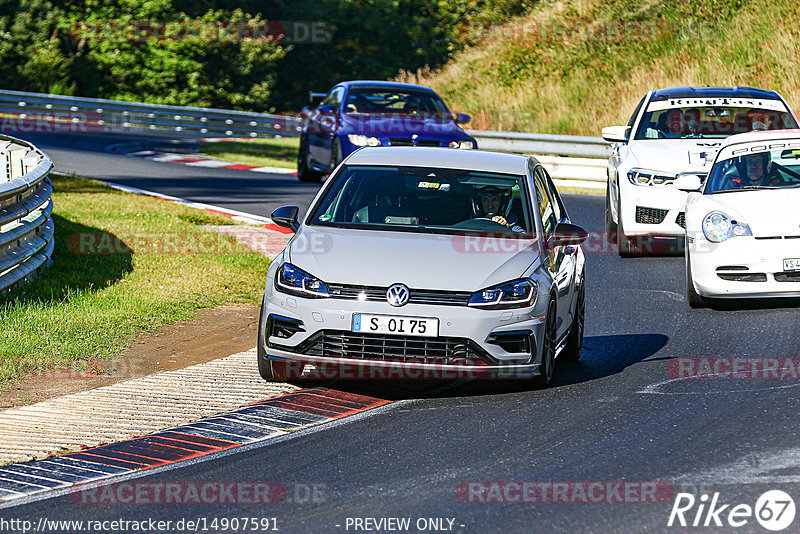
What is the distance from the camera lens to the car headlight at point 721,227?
11.1 meters

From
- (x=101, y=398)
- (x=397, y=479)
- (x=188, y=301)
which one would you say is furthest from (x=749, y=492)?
(x=188, y=301)

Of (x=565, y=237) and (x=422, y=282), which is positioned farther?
(x=565, y=237)

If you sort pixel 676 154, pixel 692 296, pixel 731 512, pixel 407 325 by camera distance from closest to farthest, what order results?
pixel 731 512 → pixel 407 325 → pixel 692 296 → pixel 676 154

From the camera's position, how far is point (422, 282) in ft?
26.0

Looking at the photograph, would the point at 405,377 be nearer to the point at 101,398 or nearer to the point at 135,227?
the point at 101,398

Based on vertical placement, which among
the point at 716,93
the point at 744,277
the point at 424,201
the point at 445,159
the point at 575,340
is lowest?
the point at 575,340

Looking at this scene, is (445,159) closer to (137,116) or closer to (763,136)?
(763,136)

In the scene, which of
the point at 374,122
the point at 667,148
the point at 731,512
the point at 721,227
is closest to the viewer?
the point at 731,512

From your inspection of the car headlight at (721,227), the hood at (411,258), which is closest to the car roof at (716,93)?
the car headlight at (721,227)

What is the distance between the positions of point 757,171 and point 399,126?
8.74 m

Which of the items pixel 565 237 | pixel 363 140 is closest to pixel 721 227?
pixel 565 237

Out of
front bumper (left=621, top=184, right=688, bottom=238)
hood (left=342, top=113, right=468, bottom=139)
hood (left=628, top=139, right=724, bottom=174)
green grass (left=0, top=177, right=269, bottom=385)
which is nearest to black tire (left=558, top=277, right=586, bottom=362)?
green grass (left=0, top=177, right=269, bottom=385)

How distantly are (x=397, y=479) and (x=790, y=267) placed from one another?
18.4ft

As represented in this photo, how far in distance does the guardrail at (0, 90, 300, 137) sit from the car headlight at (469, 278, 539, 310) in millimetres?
27110
